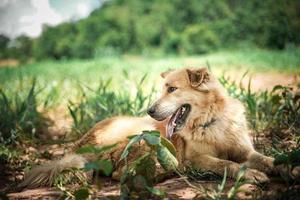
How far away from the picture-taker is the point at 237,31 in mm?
20406

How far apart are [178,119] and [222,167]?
0.71 meters

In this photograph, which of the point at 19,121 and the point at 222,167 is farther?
the point at 19,121

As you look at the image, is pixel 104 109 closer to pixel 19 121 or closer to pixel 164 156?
pixel 19 121

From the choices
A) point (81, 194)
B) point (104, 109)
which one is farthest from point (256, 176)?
point (104, 109)

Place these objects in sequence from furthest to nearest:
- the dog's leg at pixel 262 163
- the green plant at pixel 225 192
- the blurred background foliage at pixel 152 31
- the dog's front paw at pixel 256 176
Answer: the blurred background foliage at pixel 152 31
the dog's leg at pixel 262 163
the dog's front paw at pixel 256 176
the green plant at pixel 225 192

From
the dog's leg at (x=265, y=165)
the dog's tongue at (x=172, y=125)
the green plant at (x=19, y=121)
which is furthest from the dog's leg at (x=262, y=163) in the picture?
the green plant at (x=19, y=121)

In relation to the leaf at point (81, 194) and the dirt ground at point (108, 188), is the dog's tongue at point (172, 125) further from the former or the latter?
the leaf at point (81, 194)

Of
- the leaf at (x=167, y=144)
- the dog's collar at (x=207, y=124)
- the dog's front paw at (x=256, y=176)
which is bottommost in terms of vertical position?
Result: the dog's front paw at (x=256, y=176)

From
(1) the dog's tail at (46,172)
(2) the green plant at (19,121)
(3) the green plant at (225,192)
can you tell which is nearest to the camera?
(3) the green plant at (225,192)

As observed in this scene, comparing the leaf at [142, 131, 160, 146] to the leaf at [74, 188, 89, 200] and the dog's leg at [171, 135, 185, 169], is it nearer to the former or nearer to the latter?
the leaf at [74, 188, 89, 200]

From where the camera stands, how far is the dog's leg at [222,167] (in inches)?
134

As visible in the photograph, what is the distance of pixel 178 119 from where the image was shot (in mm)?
4191

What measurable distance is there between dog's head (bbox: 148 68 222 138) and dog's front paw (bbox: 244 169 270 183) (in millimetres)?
849

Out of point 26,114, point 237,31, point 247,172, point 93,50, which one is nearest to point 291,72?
point 26,114
